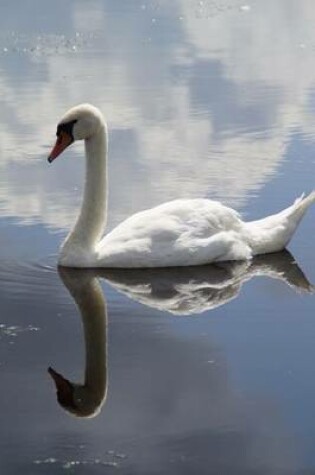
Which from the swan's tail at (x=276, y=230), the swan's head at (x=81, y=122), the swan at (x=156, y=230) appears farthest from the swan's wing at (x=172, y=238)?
the swan's head at (x=81, y=122)

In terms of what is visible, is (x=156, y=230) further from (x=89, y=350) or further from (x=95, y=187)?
(x=89, y=350)

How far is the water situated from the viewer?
242 inches

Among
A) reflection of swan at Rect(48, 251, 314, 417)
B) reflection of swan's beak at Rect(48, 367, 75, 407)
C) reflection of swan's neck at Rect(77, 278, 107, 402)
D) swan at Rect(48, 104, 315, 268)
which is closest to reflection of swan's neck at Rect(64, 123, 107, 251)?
swan at Rect(48, 104, 315, 268)

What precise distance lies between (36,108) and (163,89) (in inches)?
81.7

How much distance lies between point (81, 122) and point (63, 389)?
9.85 feet

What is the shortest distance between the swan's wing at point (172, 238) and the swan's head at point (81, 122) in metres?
0.73

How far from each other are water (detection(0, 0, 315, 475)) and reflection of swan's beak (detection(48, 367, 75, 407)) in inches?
0.5

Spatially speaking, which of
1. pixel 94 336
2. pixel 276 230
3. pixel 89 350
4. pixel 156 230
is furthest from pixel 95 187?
pixel 89 350

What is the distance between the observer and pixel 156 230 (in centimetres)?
905

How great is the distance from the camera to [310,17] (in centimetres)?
2767

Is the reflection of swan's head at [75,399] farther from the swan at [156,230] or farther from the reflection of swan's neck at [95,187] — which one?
the reflection of swan's neck at [95,187]

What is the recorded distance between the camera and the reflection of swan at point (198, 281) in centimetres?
841

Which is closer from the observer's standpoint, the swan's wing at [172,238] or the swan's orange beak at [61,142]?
the swan's wing at [172,238]

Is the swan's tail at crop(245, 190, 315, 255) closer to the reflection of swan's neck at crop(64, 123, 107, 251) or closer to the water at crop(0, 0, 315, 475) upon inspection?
the water at crop(0, 0, 315, 475)
